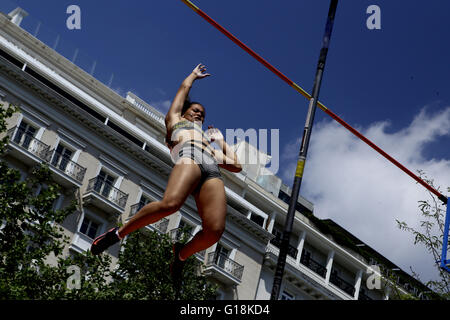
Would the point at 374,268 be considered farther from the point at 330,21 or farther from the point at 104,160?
the point at 330,21

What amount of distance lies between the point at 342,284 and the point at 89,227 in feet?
74.6

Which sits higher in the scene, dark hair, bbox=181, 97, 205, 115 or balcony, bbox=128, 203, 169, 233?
balcony, bbox=128, 203, 169, 233

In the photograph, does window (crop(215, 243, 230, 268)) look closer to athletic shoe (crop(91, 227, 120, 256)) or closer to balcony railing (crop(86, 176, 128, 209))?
balcony railing (crop(86, 176, 128, 209))

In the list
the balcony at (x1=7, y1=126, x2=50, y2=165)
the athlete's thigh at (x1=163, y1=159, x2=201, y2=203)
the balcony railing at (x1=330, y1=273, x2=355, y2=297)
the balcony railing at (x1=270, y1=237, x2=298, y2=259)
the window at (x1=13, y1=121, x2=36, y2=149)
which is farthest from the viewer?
the balcony railing at (x1=330, y1=273, x2=355, y2=297)

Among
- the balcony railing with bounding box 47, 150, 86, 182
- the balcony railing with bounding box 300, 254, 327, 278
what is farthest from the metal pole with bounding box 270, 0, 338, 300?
the balcony railing with bounding box 300, 254, 327, 278

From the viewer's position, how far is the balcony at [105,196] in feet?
112

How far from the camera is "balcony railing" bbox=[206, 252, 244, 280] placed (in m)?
38.6

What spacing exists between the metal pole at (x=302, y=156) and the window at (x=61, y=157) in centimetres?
2647

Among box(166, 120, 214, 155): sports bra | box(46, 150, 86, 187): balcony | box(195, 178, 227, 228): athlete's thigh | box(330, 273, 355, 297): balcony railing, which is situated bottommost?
box(195, 178, 227, 228): athlete's thigh

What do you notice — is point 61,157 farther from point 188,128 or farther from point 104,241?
point 188,128

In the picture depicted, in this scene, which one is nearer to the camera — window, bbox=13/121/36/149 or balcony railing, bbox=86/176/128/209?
window, bbox=13/121/36/149

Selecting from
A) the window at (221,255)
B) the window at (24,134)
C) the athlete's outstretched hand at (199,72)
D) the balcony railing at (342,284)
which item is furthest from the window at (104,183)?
the athlete's outstretched hand at (199,72)

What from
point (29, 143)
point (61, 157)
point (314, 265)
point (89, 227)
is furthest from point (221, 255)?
point (29, 143)

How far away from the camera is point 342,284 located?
160 feet
